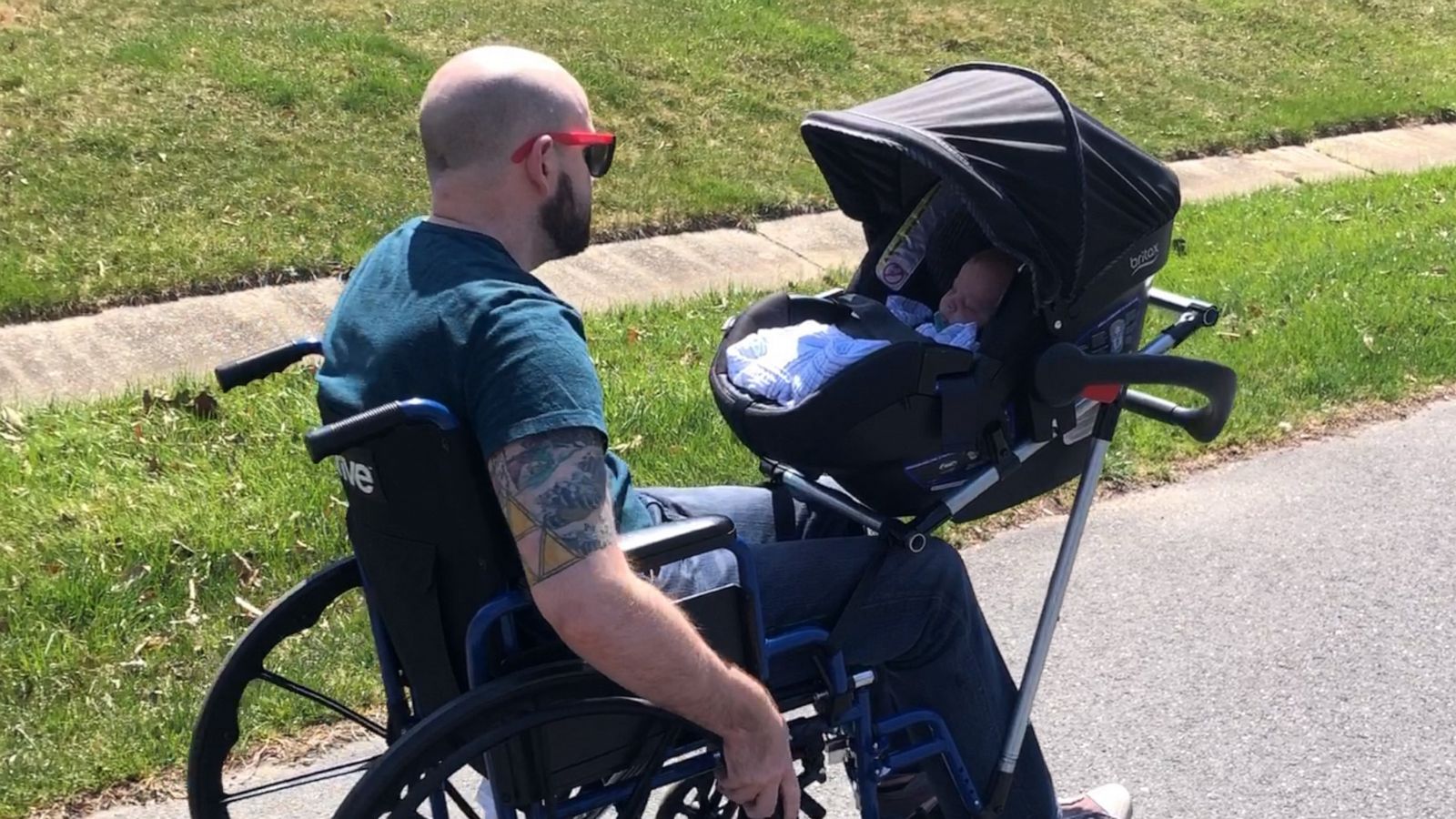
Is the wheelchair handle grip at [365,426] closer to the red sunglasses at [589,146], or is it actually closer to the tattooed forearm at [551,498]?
the tattooed forearm at [551,498]

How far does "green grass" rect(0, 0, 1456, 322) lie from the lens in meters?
6.48

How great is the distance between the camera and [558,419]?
6.79 ft

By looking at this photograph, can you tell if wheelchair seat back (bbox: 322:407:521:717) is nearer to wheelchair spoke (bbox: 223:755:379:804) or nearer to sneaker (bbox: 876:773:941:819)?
wheelchair spoke (bbox: 223:755:379:804)

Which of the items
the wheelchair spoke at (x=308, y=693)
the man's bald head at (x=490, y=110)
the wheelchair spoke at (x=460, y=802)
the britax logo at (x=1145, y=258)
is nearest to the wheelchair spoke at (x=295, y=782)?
the wheelchair spoke at (x=308, y=693)

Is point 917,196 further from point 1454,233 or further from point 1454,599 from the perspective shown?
point 1454,233

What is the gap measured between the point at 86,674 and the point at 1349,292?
202 inches

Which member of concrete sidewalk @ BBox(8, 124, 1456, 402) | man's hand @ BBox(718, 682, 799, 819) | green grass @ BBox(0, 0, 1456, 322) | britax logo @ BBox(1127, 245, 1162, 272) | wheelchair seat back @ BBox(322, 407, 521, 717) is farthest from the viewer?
green grass @ BBox(0, 0, 1456, 322)

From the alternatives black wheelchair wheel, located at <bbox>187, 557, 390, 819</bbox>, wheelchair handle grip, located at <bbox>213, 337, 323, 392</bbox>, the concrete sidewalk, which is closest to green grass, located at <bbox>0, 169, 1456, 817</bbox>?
the concrete sidewalk

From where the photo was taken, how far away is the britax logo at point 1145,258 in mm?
2893

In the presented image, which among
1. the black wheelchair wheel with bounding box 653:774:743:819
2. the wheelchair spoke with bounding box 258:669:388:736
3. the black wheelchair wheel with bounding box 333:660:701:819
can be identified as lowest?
the black wheelchair wheel with bounding box 653:774:743:819

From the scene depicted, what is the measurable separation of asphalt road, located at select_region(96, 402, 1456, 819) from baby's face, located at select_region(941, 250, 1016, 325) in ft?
3.67

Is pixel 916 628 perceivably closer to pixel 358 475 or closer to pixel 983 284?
pixel 983 284

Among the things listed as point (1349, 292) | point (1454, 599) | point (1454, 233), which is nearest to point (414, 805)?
point (1454, 599)

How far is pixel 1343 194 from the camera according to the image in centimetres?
802
